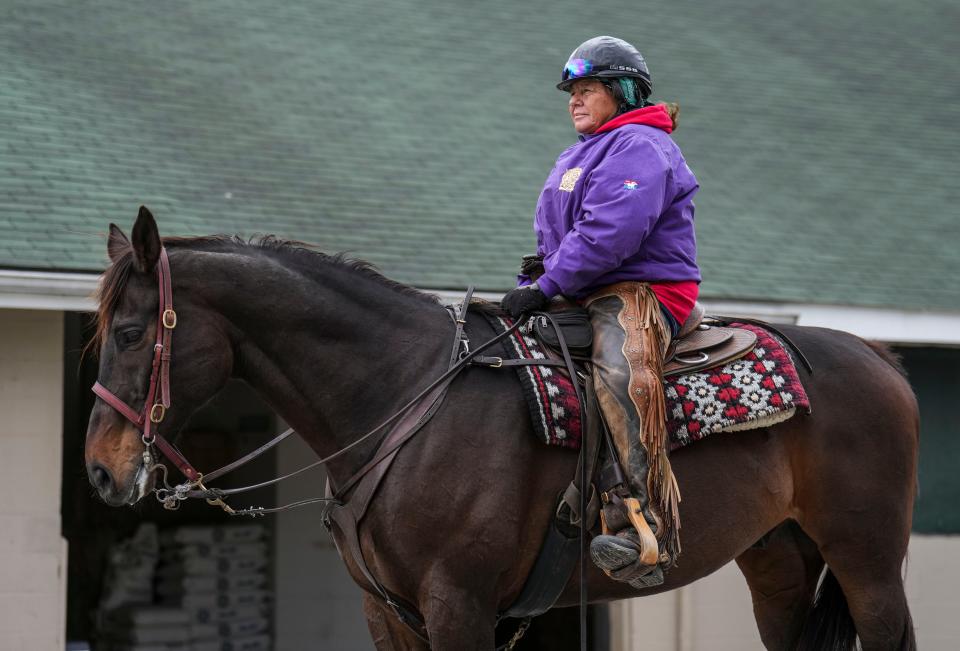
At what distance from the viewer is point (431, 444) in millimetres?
3801

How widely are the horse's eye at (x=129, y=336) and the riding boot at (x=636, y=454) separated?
1.49 m

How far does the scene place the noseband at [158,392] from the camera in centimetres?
362

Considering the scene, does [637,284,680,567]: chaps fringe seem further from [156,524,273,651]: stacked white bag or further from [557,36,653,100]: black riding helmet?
[156,524,273,651]: stacked white bag

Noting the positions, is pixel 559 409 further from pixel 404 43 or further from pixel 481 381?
pixel 404 43

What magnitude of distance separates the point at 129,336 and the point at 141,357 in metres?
0.08

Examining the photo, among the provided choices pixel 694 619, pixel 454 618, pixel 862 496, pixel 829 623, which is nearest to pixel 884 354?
pixel 862 496

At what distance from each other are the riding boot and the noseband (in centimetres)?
140

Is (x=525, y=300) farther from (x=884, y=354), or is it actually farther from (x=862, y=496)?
(x=884, y=354)

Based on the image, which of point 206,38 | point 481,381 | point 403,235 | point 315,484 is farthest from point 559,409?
point 206,38

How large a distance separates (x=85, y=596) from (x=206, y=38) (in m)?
4.61

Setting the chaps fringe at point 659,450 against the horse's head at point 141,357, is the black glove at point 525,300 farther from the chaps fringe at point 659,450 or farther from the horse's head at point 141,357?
the horse's head at point 141,357

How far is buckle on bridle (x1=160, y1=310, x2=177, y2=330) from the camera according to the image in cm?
365

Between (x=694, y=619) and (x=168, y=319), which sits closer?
Result: (x=168, y=319)

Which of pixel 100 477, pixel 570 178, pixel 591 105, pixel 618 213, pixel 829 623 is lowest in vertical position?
pixel 829 623
